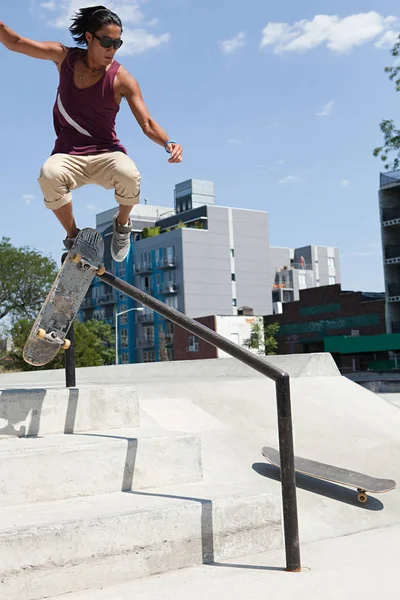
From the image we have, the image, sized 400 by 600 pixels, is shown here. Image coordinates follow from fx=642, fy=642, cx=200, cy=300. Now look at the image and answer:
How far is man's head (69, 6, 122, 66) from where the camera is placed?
382 centimetres

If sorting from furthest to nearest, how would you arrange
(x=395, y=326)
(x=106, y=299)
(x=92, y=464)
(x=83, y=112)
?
(x=106, y=299)
(x=395, y=326)
(x=83, y=112)
(x=92, y=464)

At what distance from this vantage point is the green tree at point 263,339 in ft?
197

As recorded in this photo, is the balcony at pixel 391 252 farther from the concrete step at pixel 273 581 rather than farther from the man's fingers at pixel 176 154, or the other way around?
the concrete step at pixel 273 581

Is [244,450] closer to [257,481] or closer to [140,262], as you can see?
[257,481]

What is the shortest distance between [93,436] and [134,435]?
0.74ft

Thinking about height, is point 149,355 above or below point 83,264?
below

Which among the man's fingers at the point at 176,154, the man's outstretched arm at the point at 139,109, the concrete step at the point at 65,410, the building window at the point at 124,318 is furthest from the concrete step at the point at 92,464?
the building window at the point at 124,318

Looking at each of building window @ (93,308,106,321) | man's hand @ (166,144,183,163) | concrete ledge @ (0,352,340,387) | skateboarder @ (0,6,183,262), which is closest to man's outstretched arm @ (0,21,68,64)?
skateboarder @ (0,6,183,262)

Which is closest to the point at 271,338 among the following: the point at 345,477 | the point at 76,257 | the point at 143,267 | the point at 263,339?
the point at 263,339

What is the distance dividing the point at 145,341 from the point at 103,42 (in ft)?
218

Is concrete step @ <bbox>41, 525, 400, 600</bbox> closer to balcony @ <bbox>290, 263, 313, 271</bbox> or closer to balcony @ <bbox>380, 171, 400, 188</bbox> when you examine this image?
balcony @ <bbox>380, 171, 400, 188</bbox>

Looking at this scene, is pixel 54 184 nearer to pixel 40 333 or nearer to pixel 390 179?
pixel 40 333

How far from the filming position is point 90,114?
13.0 ft

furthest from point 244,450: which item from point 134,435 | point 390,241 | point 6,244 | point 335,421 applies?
point 6,244
